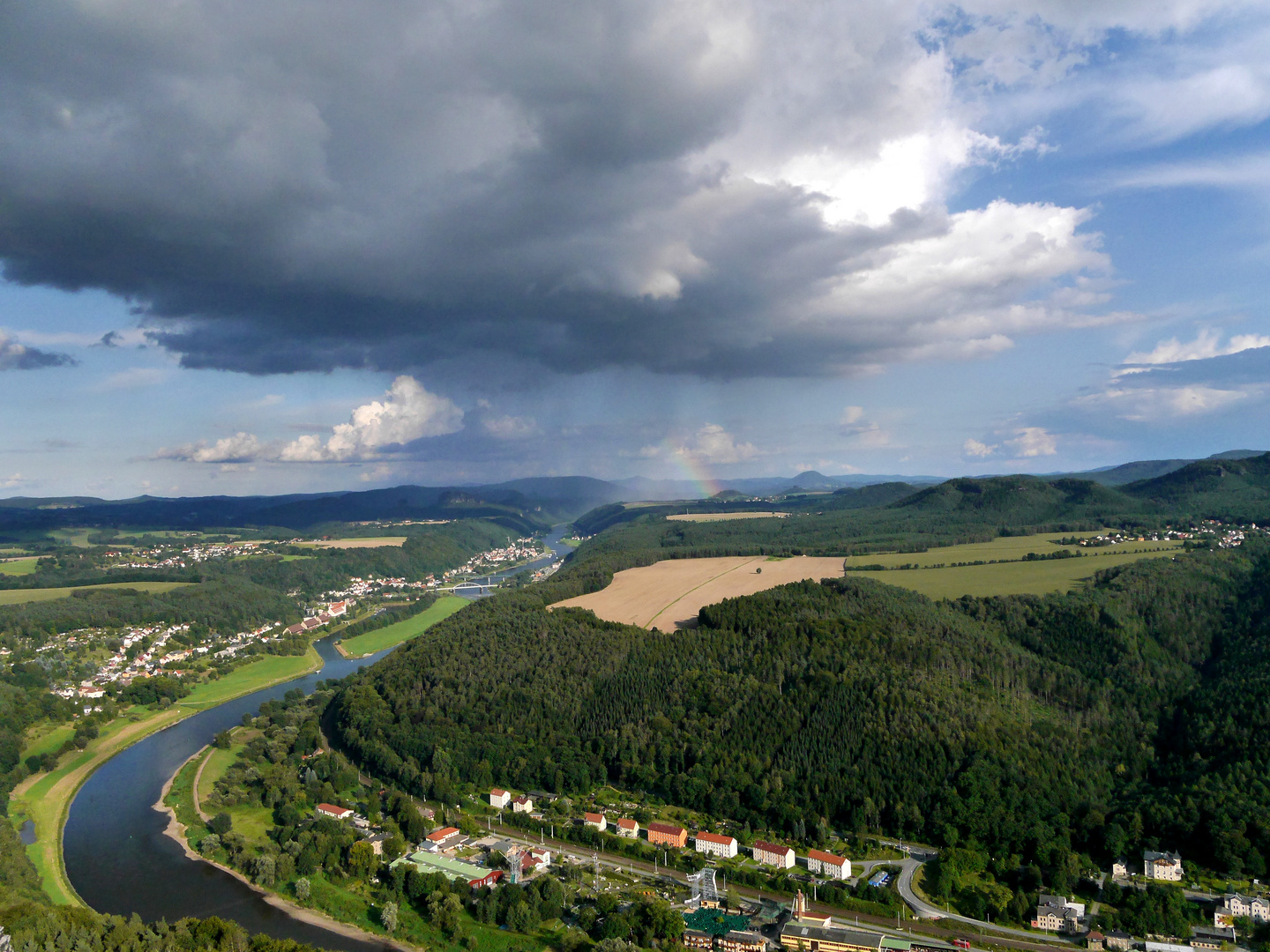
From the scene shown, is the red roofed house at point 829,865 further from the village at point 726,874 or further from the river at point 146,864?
the river at point 146,864

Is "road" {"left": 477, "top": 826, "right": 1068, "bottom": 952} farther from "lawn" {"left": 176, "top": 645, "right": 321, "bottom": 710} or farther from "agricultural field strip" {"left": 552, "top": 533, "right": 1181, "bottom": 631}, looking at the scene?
"lawn" {"left": 176, "top": 645, "right": 321, "bottom": 710}

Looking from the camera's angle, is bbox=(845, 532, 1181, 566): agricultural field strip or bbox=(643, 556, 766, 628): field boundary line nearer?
bbox=(643, 556, 766, 628): field boundary line

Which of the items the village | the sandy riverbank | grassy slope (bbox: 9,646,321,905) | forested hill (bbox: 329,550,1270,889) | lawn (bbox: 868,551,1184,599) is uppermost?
lawn (bbox: 868,551,1184,599)

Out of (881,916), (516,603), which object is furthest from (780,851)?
(516,603)

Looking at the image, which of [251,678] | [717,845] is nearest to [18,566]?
[251,678]

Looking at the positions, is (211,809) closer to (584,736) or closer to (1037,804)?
(584,736)

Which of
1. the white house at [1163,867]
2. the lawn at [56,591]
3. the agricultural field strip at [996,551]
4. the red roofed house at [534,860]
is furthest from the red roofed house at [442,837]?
the lawn at [56,591]

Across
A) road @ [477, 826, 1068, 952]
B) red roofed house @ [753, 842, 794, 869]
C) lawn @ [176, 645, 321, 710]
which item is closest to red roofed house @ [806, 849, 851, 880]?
red roofed house @ [753, 842, 794, 869]
